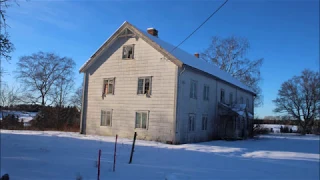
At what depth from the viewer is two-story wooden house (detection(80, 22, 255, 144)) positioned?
20609mm

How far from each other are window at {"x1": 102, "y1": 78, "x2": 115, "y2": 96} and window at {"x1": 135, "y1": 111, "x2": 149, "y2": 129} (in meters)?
3.27

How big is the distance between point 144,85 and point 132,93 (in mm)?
1190

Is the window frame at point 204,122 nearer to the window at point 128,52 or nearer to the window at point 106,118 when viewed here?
the window at point 106,118

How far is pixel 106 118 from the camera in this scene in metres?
23.9

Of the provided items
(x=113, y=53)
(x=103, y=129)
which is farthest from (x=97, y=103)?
(x=113, y=53)

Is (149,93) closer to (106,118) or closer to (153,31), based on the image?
(106,118)

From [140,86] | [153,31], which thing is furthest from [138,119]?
[153,31]

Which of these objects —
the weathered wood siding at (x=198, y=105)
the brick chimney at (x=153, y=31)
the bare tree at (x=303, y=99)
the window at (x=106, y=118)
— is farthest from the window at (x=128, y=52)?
the bare tree at (x=303, y=99)

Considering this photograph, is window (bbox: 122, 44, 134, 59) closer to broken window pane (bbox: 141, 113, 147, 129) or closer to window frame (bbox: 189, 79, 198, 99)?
broken window pane (bbox: 141, 113, 147, 129)

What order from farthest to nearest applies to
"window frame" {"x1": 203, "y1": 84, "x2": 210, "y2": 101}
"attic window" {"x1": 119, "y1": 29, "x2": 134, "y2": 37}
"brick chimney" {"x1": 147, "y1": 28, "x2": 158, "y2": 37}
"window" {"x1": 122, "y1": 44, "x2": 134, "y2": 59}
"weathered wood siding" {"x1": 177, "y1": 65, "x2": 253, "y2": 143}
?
1. "brick chimney" {"x1": 147, "y1": 28, "x2": 158, "y2": 37}
2. "window frame" {"x1": 203, "y1": 84, "x2": 210, "y2": 101}
3. "attic window" {"x1": 119, "y1": 29, "x2": 134, "y2": 37}
4. "window" {"x1": 122, "y1": 44, "x2": 134, "y2": 59}
5. "weathered wood siding" {"x1": 177, "y1": 65, "x2": 253, "y2": 143}

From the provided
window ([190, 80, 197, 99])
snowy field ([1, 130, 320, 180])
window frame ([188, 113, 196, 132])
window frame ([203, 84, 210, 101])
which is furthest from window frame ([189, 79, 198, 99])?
snowy field ([1, 130, 320, 180])

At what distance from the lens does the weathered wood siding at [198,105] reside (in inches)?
809

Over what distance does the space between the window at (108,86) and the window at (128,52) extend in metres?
2.08

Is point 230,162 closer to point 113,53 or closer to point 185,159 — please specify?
point 185,159
